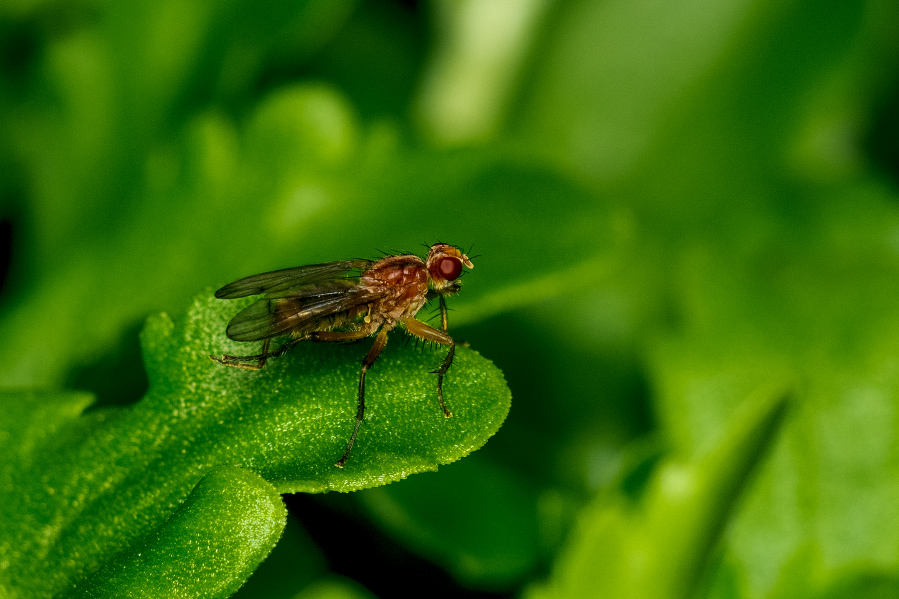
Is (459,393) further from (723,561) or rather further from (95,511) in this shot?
(723,561)

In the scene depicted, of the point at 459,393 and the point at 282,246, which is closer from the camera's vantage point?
the point at 459,393

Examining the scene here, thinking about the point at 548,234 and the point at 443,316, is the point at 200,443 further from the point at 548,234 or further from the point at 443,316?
the point at 548,234

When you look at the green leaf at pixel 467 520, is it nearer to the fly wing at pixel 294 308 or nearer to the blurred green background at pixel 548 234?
the blurred green background at pixel 548 234

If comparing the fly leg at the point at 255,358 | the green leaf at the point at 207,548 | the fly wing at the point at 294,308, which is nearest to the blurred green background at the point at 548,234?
the fly wing at the point at 294,308

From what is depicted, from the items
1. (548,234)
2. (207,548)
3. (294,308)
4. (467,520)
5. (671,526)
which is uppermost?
(548,234)

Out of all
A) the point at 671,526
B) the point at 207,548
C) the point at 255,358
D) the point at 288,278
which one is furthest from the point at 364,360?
the point at 671,526

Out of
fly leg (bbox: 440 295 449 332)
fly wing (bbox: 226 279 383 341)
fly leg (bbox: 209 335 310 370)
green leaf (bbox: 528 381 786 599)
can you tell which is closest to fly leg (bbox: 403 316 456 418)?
fly leg (bbox: 440 295 449 332)

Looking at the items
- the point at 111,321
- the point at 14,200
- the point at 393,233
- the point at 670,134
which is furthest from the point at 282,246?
the point at 670,134
